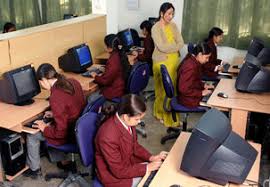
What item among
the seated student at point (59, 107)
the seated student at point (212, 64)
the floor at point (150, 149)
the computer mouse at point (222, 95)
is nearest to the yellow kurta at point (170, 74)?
the floor at point (150, 149)

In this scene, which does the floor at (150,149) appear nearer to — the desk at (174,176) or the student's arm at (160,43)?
the student's arm at (160,43)

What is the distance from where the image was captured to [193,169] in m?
2.00

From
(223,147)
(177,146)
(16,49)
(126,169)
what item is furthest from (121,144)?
(16,49)

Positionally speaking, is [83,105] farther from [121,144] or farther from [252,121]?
[252,121]

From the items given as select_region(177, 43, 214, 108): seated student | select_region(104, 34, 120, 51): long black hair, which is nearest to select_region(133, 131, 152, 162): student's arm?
select_region(177, 43, 214, 108): seated student

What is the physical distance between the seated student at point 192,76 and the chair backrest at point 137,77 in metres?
0.47

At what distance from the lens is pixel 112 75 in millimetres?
3893

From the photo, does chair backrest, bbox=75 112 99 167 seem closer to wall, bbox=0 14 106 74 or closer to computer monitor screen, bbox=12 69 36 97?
computer monitor screen, bbox=12 69 36 97

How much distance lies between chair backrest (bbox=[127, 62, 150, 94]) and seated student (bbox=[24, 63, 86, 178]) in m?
0.91

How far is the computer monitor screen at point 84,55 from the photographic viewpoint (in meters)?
4.18

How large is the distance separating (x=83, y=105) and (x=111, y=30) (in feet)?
7.85

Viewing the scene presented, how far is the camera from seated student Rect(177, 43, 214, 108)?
350 cm

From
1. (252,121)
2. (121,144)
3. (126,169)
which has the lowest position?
(252,121)

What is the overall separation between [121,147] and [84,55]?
2327mm
